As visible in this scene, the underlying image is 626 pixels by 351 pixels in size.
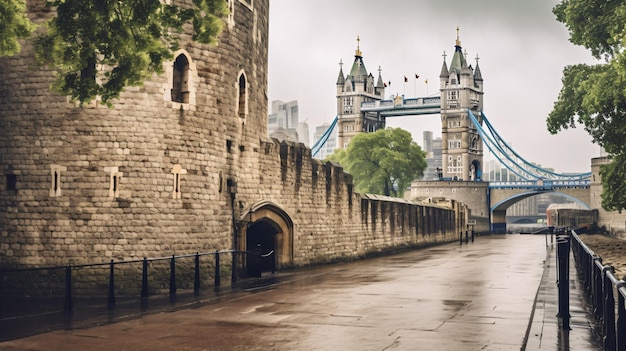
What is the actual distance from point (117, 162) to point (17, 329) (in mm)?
6220

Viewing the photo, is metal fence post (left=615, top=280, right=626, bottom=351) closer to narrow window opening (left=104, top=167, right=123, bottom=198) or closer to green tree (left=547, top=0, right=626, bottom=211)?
narrow window opening (left=104, top=167, right=123, bottom=198)

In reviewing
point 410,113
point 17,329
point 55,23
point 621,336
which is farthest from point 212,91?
point 410,113

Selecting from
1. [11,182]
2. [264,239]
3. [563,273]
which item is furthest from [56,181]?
[563,273]

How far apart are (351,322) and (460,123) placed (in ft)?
406

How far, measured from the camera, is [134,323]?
10812 mm

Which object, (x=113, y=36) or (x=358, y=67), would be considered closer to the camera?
(x=113, y=36)

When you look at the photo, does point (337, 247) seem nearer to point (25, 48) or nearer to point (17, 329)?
point (25, 48)

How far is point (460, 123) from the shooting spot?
131 metres

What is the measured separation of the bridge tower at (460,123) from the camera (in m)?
129

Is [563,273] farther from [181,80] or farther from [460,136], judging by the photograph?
[460,136]

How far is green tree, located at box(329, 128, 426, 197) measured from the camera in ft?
268

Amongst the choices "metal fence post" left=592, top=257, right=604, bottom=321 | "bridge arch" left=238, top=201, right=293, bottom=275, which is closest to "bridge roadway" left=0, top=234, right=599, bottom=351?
"metal fence post" left=592, top=257, right=604, bottom=321

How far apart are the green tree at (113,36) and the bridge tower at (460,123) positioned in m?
117

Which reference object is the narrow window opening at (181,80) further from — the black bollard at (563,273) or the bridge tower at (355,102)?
the bridge tower at (355,102)
